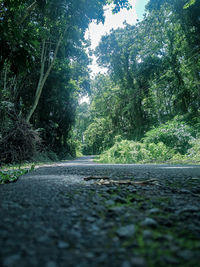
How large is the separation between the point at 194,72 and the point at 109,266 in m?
14.4

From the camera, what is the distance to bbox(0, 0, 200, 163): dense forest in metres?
5.73

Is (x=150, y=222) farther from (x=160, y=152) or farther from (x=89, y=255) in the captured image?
(x=160, y=152)

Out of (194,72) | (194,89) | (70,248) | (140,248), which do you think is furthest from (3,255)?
(194,89)

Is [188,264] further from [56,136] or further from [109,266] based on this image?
[56,136]

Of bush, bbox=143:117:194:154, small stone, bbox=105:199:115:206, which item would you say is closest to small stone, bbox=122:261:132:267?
small stone, bbox=105:199:115:206

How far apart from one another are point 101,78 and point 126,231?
23.7 m

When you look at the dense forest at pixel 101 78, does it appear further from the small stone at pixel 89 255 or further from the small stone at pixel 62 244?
the small stone at pixel 89 255

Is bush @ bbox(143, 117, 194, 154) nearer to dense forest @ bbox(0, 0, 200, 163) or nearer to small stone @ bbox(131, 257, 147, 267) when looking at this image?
dense forest @ bbox(0, 0, 200, 163)

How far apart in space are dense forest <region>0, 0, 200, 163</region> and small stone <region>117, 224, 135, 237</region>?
8.23ft

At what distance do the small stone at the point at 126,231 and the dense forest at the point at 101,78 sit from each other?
2.51 metres

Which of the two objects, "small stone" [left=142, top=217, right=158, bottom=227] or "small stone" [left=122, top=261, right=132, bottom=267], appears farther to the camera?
"small stone" [left=142, top=217, right=158, bottom=227]

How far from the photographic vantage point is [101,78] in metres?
23.1

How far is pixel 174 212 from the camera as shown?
1.21 m

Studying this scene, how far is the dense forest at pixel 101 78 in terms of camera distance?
18.8 feet
